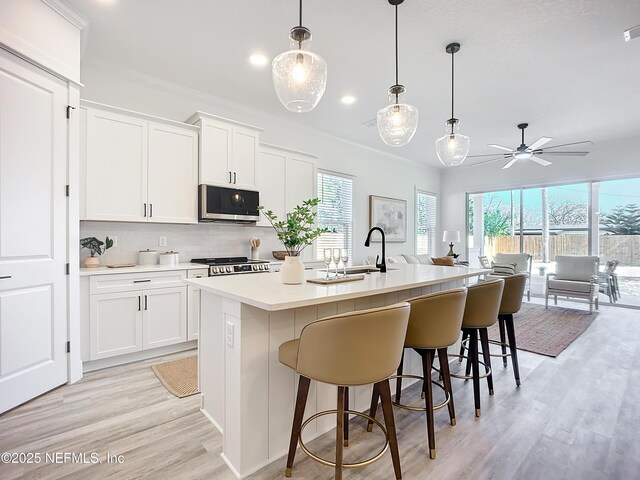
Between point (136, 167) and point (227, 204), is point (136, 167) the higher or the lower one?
the higher one

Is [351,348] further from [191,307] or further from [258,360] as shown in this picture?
[191,307]

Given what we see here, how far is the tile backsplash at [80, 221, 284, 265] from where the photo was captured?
11.0 feet

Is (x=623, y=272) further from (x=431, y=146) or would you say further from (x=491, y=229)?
(x=431, y=146)

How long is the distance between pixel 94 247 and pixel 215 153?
1.58 meters

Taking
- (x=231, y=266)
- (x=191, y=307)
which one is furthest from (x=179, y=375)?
(x=231, y=266)

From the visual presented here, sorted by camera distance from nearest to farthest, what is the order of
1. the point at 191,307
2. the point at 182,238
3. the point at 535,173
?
1. the point at 191,307
2. the point at 182,238
3. the point at 535,173

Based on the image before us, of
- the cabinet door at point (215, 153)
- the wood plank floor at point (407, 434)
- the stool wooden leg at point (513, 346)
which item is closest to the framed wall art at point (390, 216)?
the cabinet door at point (215, 153)

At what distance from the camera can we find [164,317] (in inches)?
126

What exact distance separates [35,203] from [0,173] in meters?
0.29

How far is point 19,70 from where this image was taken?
2246mm

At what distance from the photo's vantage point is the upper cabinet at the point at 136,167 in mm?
3000

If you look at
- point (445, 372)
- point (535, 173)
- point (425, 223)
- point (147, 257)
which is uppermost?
point (535, 173)

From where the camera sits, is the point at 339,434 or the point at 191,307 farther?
the point at 191,307

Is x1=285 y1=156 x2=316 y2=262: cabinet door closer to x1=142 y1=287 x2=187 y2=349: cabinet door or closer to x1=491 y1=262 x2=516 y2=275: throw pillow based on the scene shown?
x1=142 y1=287 x2=187 y2=349: cabinet door
